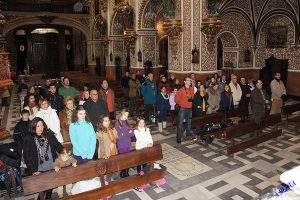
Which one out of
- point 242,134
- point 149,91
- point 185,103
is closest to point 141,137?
point 185,103

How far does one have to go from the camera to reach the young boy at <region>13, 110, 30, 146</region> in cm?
577

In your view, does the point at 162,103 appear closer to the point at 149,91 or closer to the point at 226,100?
the point at 149,91

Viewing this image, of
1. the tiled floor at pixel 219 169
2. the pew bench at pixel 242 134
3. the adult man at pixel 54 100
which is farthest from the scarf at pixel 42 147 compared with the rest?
the pew bench at pixel 242 134

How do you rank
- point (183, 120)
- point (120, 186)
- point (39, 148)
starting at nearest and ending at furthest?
point (39, 148), point (120, 186), point (183, 120)

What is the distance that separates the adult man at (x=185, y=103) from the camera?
329 inches

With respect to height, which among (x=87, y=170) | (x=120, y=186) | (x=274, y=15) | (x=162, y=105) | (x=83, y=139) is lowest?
(x=120, y=186)

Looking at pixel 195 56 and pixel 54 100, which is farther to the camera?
pixel 195 56

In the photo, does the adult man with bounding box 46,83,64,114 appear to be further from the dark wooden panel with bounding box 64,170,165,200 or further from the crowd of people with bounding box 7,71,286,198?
the dark wooden panel with bounding box 64,170,165,200

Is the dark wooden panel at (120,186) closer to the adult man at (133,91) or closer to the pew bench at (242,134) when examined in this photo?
the pew bench at (242,134)

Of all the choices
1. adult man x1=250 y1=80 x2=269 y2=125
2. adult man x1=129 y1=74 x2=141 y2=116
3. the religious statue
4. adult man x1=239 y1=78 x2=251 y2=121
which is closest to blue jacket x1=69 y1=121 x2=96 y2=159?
adult man x1=250 y1=80 x2=269 y2=125

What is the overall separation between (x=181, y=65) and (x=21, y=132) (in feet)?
28.7

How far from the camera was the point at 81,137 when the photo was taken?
5422mm

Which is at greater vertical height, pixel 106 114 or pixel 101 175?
pixel 106 114

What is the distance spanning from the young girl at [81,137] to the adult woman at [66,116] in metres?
1.06
